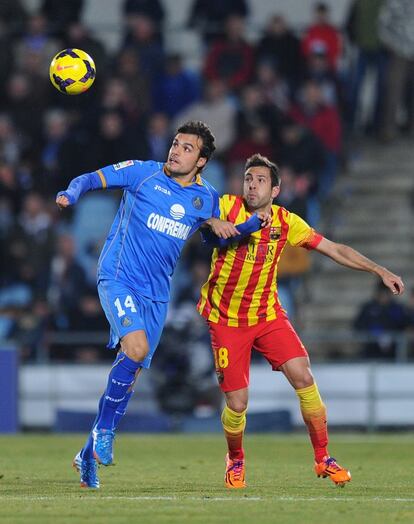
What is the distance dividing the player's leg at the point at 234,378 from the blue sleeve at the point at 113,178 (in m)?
1.25

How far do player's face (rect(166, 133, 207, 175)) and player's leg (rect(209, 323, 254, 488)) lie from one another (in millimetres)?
1162

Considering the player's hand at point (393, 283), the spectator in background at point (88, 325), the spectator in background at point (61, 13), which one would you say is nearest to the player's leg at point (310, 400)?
the player's hand at point (393, 283)

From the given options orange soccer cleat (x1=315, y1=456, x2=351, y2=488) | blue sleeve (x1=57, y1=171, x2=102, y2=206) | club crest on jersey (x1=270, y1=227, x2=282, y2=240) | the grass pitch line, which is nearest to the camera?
the grass pitch line

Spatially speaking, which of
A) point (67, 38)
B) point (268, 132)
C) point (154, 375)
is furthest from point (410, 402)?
point (67, 38)

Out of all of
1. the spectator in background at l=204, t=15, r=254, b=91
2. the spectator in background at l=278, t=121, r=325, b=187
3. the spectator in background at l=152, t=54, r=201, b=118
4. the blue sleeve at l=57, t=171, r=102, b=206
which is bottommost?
the blue sleeve at l=57, t=171, r=102, b=206

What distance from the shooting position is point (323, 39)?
66.6ft

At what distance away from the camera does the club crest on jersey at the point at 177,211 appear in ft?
32.2

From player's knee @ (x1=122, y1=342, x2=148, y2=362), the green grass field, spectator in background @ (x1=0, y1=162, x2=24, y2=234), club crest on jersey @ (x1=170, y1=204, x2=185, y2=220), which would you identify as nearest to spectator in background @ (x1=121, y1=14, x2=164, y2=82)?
spectator in background @ (x1=0, y1=162, x2=24, y2=234)

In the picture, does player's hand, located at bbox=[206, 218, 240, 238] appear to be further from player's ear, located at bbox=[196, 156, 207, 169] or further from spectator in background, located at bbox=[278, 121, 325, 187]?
spectator in background, located at bbox=[278, 121, 325, 187]

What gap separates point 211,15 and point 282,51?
59.3 inches

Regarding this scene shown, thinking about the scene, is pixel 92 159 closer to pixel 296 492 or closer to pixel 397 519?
pixel 296 492

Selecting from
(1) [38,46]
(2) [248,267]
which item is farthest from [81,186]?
(1) [38,46]

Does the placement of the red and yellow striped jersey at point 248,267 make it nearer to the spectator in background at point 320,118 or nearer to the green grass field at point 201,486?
the green grass field at point 201,486

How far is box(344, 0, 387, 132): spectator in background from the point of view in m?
20.2
